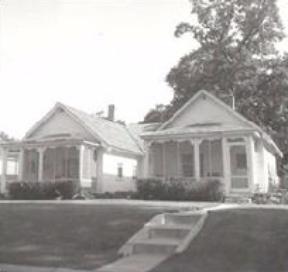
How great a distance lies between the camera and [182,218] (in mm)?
13508

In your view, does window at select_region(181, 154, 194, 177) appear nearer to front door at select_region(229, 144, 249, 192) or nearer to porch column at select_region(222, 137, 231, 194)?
front door at select_region(229, 144, 249, 192)

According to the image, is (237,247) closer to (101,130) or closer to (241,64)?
(101,130)

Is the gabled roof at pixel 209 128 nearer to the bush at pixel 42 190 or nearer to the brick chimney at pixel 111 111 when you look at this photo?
the bush at pixel 42 190

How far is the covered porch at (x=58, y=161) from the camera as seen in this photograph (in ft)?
99.0

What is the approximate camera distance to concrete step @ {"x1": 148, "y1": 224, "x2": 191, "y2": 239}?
12273 mm

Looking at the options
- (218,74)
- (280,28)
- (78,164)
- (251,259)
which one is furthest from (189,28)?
(251,259)

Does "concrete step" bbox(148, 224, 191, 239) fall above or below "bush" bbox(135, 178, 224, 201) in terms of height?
below

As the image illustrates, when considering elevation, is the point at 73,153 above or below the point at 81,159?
above

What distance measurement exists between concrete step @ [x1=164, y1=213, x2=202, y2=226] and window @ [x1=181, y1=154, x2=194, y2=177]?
17412mm

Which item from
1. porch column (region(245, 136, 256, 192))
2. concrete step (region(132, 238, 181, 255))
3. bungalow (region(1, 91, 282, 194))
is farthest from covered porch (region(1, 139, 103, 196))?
concrete step (region(132, 238, 181, 255))

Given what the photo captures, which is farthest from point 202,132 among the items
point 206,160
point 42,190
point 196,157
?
point 42,190

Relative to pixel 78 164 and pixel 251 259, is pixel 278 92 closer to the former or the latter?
pixel 78 164

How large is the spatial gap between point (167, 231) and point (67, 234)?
278 centimetres

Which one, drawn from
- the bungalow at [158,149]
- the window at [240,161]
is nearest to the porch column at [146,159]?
the bungalow at [158,149]
